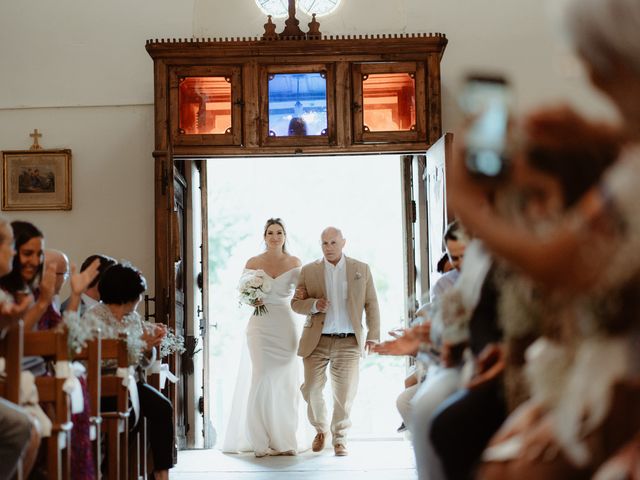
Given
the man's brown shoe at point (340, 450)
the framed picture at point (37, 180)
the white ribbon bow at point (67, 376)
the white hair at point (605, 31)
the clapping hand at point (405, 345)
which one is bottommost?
the man's brown shoe at point (340, 450)

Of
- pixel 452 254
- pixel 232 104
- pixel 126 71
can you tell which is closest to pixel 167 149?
pixel 232 104

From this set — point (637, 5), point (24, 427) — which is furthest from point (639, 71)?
point (24, 427)

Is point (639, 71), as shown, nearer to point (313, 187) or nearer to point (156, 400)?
point (156, 400)

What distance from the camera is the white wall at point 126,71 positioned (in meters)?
9.15

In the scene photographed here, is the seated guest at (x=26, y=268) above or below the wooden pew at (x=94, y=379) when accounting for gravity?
above

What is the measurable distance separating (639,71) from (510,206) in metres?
0.42

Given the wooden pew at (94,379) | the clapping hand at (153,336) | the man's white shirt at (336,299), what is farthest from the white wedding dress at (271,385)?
the wooden pew at (94,379)

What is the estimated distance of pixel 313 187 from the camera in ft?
39.1

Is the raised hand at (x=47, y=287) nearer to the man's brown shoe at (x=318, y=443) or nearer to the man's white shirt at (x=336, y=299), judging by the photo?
the man's white shirt at (x=336, y=299)

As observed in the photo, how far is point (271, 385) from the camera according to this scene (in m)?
8.98

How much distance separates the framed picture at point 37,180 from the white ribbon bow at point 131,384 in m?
3.56

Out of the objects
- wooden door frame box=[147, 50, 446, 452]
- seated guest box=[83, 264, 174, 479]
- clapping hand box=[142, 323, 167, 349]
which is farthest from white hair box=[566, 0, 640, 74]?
wooden door frame box=[147, 50, 446, 452]

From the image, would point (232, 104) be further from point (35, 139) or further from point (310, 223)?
point (310, 223)

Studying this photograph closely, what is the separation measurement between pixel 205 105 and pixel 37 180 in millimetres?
1882
